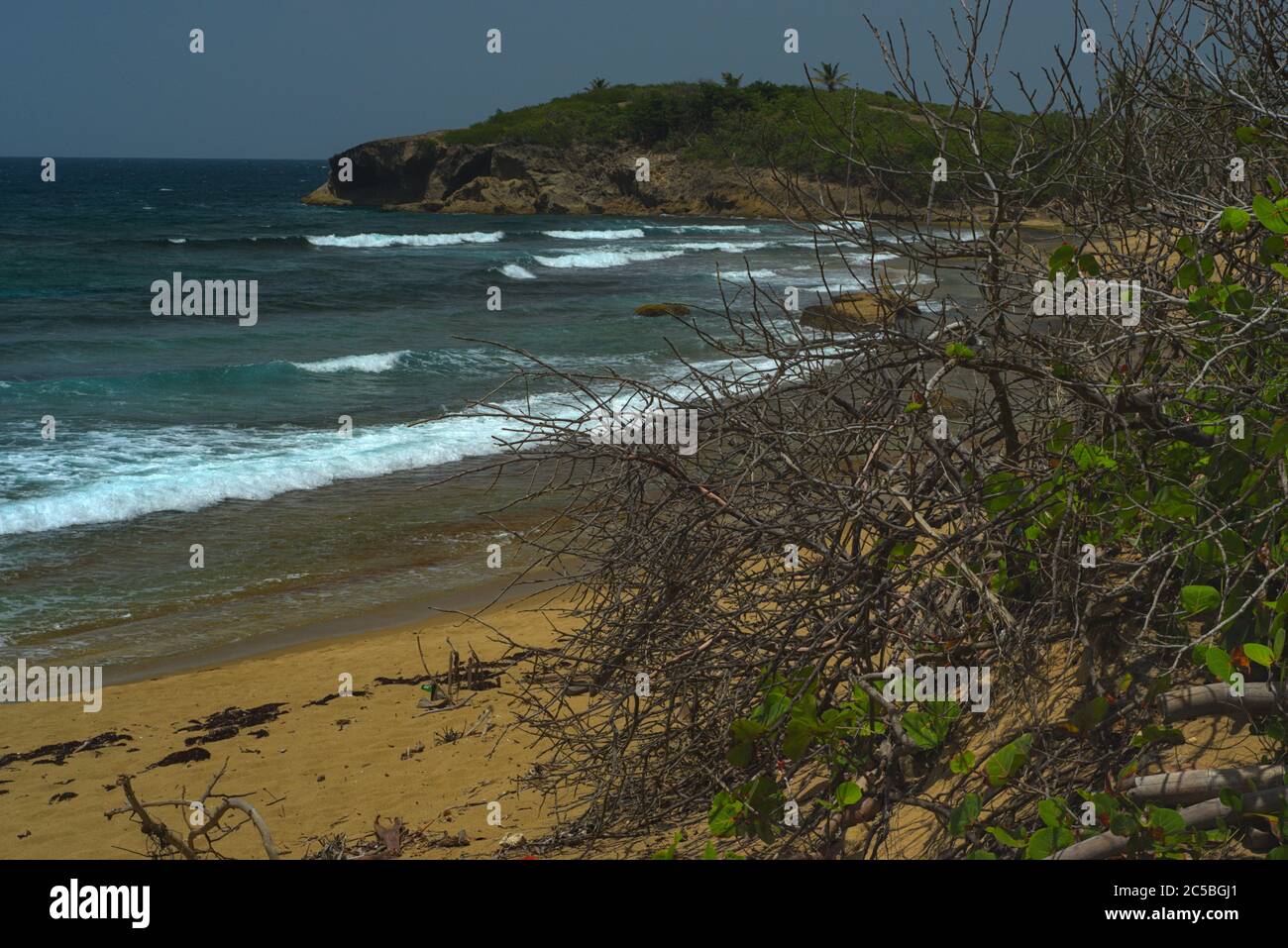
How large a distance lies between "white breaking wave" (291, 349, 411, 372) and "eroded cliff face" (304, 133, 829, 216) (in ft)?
173

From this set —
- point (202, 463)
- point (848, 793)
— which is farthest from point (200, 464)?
point (848, 793)

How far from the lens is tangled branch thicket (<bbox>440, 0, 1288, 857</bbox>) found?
3139 millimetres

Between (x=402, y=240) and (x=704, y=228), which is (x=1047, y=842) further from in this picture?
(x=704, y=228)

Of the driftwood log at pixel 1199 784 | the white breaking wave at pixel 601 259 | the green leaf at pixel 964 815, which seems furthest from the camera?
the white breaking wave at pixel 601 259

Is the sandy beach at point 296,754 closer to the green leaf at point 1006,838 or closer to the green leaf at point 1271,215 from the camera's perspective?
the green leaf at point 1006,838

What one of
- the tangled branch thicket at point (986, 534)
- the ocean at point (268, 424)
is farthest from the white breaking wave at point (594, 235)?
the tangled branch thicket at point (986, 534)

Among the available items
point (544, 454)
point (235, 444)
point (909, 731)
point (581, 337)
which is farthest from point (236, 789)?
point (581, 337)

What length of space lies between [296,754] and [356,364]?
15.8 m

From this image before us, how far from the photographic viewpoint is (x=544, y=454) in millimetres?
3801

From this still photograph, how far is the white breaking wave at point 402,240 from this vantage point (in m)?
52.4

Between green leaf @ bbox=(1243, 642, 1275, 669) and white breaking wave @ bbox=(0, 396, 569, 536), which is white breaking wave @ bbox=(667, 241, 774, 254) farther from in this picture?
green leaf @ bbox=(1243, 642, 1275, 669)

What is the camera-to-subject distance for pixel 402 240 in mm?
54500

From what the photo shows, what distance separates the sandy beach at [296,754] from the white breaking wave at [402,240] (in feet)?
151

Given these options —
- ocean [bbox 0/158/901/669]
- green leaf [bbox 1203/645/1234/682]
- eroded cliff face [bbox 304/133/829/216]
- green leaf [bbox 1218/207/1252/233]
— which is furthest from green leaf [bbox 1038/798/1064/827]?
eroded cliff face [bbox 304/133/829/216]
